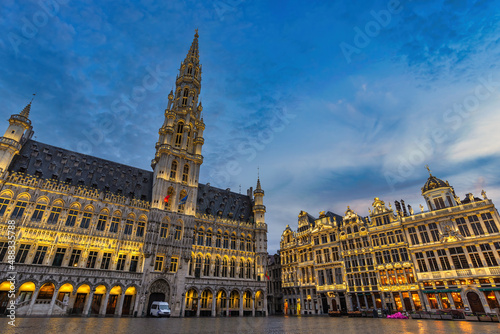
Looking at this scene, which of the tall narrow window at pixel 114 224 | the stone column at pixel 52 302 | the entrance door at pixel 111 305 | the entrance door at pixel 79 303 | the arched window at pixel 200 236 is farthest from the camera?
the arched window at pixel 200 236

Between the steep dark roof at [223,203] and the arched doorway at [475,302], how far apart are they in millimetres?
38769

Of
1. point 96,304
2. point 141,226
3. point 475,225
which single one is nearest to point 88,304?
point 96,304

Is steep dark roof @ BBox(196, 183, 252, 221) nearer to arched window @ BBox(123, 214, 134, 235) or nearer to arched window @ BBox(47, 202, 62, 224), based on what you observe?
arched window @ BBox(123, 214, 134, 235)

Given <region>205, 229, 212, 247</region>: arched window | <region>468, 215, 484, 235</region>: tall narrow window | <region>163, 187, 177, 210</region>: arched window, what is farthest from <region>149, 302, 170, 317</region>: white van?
<region>468, 215, 484, 235</region>: tall narrow window

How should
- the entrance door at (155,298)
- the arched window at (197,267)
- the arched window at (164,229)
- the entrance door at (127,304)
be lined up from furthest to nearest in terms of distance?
1. the arched window at (197,267)
2. the arched window at (164,229)
3. the entrance door at (155,298)
4. the entrance door at (127,304)

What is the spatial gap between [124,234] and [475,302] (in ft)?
165

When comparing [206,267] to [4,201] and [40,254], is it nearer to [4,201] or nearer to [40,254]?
[40,254]

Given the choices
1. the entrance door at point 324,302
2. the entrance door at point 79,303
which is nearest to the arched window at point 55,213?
the entrance door at point 79,303

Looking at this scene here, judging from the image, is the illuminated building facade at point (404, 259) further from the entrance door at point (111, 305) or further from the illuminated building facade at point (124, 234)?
the entrance door at point (111, 305)

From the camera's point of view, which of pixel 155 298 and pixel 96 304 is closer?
pixel 96 304

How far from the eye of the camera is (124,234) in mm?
39062

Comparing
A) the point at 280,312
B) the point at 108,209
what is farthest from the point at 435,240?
the point at 108,209

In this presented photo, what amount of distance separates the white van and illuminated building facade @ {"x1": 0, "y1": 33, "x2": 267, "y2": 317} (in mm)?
2268

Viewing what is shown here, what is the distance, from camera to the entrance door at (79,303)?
107ft
